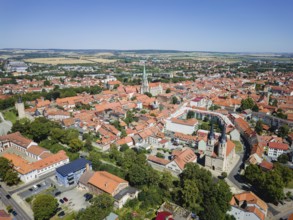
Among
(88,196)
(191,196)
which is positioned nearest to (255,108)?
(191,196)

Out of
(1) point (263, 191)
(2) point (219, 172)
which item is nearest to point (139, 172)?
(2) point (219, 172)

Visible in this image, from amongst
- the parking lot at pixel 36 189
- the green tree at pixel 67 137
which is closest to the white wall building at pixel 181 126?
the green tree at pixel 67 137

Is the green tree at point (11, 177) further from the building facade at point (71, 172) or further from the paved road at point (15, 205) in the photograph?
the building facade at point (71, 172)

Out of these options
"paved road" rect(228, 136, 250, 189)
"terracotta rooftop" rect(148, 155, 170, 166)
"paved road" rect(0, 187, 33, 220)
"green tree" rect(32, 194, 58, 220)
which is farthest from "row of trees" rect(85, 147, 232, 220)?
"paved road" rect(0, 187, 33, 220)

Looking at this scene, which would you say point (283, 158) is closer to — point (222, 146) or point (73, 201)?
point (222, 146)

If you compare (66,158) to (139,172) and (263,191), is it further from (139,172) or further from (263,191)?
(263,191)
